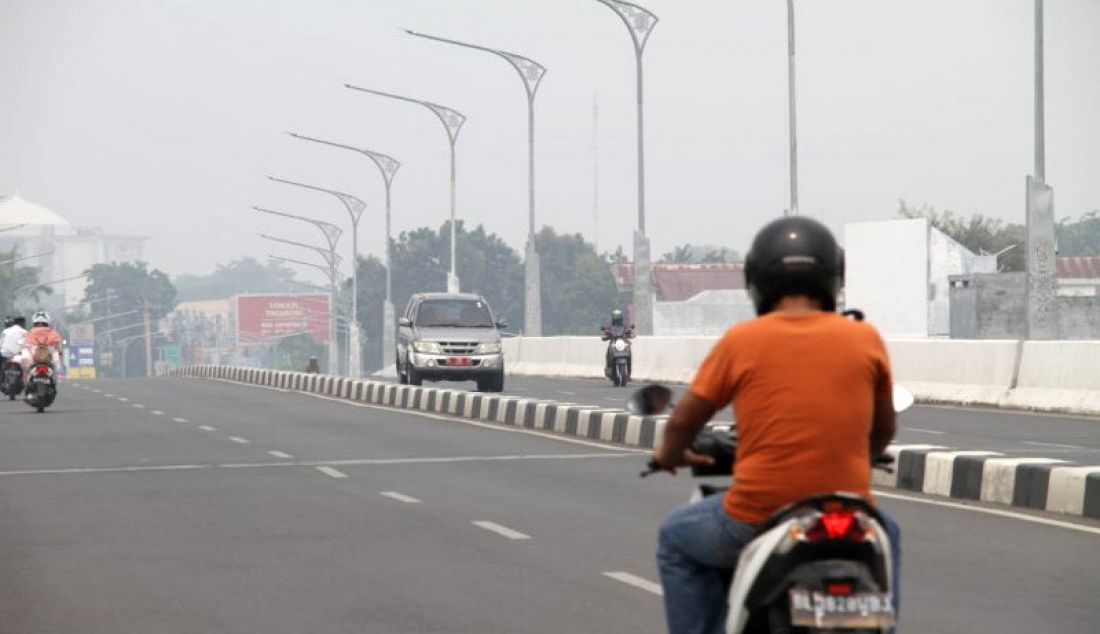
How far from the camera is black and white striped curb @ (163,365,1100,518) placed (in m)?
16.1

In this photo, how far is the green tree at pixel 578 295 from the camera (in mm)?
164250

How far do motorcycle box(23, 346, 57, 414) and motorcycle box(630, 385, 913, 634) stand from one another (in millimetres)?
30763

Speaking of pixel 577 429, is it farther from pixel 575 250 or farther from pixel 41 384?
pixel 575 250

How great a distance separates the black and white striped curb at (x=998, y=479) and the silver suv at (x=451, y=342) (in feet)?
82.0

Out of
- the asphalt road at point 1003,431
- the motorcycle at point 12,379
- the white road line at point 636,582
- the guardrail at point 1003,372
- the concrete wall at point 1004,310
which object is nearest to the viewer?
the white road line at point 636,582

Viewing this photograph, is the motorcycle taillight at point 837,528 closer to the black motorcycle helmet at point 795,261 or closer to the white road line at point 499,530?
the black motorcycle helmet at point 795,261

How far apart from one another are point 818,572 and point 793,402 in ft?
1.74

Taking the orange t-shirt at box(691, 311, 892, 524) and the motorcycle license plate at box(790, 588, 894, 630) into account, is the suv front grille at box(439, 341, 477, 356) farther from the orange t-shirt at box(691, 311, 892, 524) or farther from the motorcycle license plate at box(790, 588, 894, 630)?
the motorcycle license plate at box(790, 588, 894, 630)

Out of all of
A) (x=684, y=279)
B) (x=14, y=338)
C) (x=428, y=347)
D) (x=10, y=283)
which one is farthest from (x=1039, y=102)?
(x=10, y=283)

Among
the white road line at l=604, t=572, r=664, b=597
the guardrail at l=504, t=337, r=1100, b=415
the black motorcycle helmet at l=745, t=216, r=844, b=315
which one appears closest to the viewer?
the black motorcycle helmet at l=745, t=216, r=844, b=315

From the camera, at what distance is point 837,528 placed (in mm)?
5477

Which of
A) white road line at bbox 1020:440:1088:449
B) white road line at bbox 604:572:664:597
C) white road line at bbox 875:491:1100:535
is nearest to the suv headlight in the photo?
white road line at bbox 1020:440:1088:449

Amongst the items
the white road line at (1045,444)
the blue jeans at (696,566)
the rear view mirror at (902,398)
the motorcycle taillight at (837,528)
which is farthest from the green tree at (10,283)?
the motorcycle taillight at (837,528)

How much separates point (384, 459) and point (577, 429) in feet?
20.4
